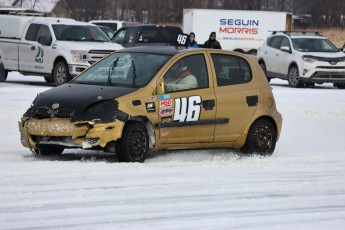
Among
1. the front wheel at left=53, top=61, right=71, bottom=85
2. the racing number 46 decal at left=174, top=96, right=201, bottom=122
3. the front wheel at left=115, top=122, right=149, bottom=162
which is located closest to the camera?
the front wheel at left=115, top=122, right=149, bottom=162

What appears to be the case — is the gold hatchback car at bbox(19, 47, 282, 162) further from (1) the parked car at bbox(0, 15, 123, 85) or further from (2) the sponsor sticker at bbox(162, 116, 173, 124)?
(1) the parked car at bbox(0, 15, 123, 85)

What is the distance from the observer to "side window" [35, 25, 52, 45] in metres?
23.8

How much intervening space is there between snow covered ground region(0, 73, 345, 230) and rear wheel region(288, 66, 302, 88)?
13.5 metres

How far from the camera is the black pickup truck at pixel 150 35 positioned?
2712 centimetres

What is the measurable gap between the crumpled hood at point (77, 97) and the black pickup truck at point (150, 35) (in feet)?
51.7

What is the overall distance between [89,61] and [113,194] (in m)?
14.5

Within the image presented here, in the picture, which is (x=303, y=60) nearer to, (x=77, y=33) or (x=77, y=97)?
(x=77, y=33)

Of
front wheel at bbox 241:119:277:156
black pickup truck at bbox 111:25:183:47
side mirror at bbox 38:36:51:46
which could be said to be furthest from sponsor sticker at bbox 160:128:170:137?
black pickup truck at bbox 111:25:183:47

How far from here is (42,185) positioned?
9078 mm

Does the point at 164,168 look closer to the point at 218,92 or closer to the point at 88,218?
the point at 218,92

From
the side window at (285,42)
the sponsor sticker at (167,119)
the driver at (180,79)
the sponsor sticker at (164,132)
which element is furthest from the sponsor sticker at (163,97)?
the side window at (285,42)

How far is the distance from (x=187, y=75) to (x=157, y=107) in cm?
76

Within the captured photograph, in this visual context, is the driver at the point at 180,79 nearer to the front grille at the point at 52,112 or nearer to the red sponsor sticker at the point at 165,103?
the red sponsor sticker at the point at 165,103

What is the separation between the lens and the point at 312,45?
2738 centimetres
